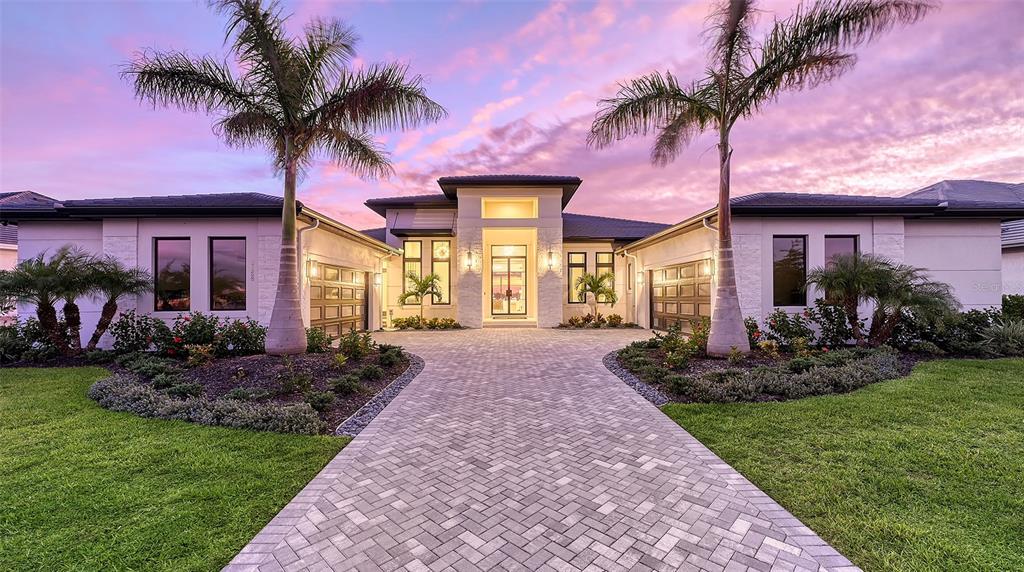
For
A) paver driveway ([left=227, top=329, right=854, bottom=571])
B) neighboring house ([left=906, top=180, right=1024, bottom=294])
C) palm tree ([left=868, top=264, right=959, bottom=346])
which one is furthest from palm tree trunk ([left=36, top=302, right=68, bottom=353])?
neighboring house ([left=906, top=180, right=1024, bottom=294])

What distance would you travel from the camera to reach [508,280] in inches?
743

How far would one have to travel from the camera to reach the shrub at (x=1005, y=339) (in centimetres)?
841

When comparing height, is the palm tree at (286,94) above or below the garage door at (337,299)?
above

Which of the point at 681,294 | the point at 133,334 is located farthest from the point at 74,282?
the point at 681,294

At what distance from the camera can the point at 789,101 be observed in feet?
25.1

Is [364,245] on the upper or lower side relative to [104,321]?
upper

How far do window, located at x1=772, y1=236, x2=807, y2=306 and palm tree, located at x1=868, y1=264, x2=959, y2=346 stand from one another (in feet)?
5.45

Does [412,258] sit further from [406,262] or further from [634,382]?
[634,382]

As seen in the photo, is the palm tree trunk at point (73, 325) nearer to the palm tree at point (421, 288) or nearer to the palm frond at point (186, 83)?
the palm frond at point (186, 83)

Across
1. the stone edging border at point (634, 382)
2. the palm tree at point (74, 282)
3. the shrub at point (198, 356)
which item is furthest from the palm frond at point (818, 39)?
the palm tree at point (74, 282)

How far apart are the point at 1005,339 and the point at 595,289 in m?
11.2

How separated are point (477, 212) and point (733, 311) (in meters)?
11.0

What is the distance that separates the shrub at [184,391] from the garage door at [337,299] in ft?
16.9

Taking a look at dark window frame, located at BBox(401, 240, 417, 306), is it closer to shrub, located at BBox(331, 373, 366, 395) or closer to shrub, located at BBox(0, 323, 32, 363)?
shrub, located at BBox(0, 323, 32, 363)
